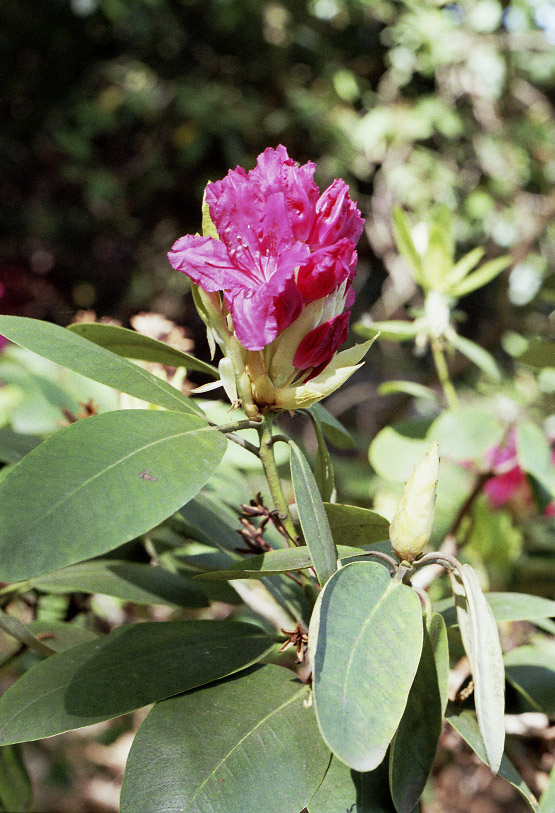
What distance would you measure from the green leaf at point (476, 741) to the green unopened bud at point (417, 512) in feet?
0.40

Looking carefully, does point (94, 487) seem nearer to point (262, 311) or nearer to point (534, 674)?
point (262, 311)

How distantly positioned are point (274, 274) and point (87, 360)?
0.40ft

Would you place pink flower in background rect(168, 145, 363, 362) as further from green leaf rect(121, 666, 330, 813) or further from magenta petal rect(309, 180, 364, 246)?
green leaf rect(121, 666, 330, 813)

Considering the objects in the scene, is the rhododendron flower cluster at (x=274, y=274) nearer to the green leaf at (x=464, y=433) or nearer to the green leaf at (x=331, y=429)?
the green leaf at (x=331, y=429)

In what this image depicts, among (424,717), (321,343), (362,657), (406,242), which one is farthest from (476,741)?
(406,242)

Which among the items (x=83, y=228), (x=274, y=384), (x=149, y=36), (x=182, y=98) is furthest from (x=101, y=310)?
(x=274, y=384)

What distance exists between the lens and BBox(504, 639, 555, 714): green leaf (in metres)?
0.54

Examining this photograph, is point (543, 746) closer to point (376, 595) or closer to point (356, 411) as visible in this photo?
point (376, 595)

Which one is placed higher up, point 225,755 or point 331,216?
point 331,216

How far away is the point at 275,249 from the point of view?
0.40 m

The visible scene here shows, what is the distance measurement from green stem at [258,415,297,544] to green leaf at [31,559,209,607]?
0.16m

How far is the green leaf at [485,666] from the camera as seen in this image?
33 cm

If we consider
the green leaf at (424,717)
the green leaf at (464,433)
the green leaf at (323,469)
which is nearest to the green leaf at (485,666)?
the green leaf at (424,717)

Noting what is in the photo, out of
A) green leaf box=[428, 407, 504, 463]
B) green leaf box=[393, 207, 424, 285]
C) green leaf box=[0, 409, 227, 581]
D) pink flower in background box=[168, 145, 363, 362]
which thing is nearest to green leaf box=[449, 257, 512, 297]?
green leaf box=[393, 207, 424, 285]
